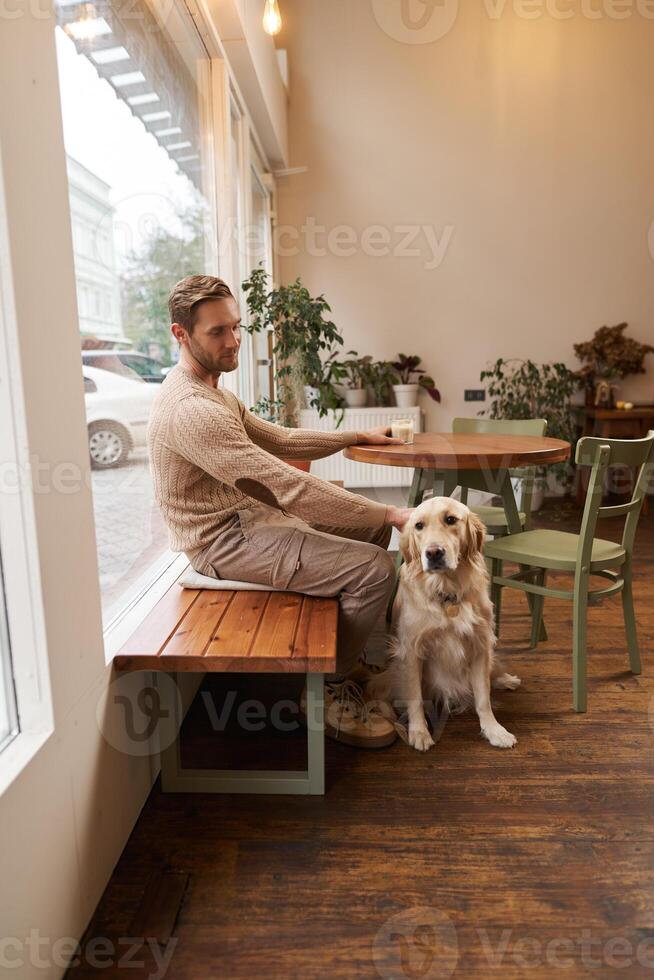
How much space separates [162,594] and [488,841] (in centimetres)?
110

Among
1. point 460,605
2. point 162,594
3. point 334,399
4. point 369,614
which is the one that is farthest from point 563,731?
point 334,399

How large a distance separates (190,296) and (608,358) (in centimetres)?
446

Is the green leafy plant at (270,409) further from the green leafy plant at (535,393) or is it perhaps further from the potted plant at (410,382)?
the green leafy plant at (535,393)

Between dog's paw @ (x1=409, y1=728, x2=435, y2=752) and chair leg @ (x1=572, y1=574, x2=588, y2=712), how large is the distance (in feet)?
1.72

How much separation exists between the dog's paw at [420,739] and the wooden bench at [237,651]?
0.35 metres

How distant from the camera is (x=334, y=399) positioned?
16.6 ft

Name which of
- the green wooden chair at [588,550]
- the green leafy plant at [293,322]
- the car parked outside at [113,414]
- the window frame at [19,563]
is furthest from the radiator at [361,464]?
the window frame at [19,563]

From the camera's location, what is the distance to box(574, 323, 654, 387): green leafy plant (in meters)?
5.52

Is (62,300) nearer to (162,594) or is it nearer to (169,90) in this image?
(162,594)

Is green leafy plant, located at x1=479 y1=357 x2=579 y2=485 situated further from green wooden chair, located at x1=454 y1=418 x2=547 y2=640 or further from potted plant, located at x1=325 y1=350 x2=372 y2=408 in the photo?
green wooden chair, located at x1=454 y1=418 x2=547 y2=640

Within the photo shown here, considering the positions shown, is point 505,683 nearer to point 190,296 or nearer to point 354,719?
point 354,719

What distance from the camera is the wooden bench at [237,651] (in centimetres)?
162

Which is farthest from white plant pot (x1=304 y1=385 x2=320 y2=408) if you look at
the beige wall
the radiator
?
the beige wall

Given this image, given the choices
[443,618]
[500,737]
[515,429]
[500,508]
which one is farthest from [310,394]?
[500,737]
